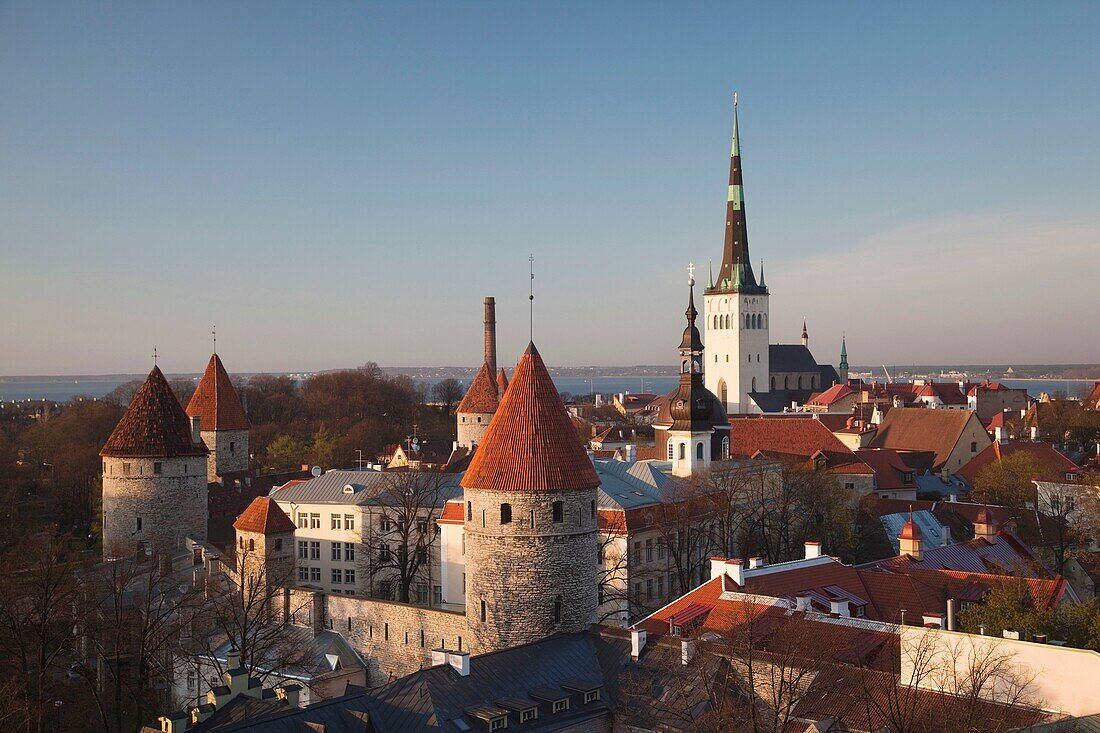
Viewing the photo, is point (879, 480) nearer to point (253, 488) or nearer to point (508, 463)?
point (253, 488)

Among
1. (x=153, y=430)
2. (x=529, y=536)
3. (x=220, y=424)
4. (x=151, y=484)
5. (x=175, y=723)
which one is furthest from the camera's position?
(x=220, y=424)

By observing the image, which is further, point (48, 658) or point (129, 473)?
point (129, 473)

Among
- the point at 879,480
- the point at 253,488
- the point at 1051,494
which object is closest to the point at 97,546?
the point at 253,488

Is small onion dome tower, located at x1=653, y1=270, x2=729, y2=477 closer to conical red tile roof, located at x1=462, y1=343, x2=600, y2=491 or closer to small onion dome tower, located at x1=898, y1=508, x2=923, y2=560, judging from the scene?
small onion dome tower, located at x1=898, y1=508, x2=923, y2=560

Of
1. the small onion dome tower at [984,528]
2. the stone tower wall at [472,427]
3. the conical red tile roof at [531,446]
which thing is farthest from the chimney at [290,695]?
the stone tower wall at [472,427]

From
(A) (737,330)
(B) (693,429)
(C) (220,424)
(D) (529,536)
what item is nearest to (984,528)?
(B) (693,429)

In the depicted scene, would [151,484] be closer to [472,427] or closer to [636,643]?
[472,427]
